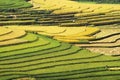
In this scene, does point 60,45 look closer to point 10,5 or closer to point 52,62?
point 52,62

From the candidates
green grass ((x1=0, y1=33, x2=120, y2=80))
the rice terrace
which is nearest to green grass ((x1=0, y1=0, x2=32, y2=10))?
the rice terrace

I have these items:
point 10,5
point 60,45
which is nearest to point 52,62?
point 60,45

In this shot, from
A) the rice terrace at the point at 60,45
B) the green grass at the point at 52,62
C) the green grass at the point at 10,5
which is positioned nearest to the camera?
the green grass at the point at 52,62

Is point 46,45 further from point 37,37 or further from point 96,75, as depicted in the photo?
point 96,75

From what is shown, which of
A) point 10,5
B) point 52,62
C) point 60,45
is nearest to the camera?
point 52,62

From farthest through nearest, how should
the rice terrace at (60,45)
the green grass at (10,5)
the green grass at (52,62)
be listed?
the green grass at (10,5) → the rice terrace at (60,45) → the green grass at (52,62)

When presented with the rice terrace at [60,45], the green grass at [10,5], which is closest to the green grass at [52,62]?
the rice terrace at [60,45]

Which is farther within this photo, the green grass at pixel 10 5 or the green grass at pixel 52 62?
the green grass at pixel 10 5

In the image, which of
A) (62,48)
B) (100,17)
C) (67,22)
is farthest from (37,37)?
(100,17)

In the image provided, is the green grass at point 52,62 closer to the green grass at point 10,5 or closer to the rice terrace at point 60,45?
the rice terrace at point 60,45

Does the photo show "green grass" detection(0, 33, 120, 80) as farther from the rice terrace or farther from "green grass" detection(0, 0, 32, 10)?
"green grass" detection(0, 0, 32, 10)
